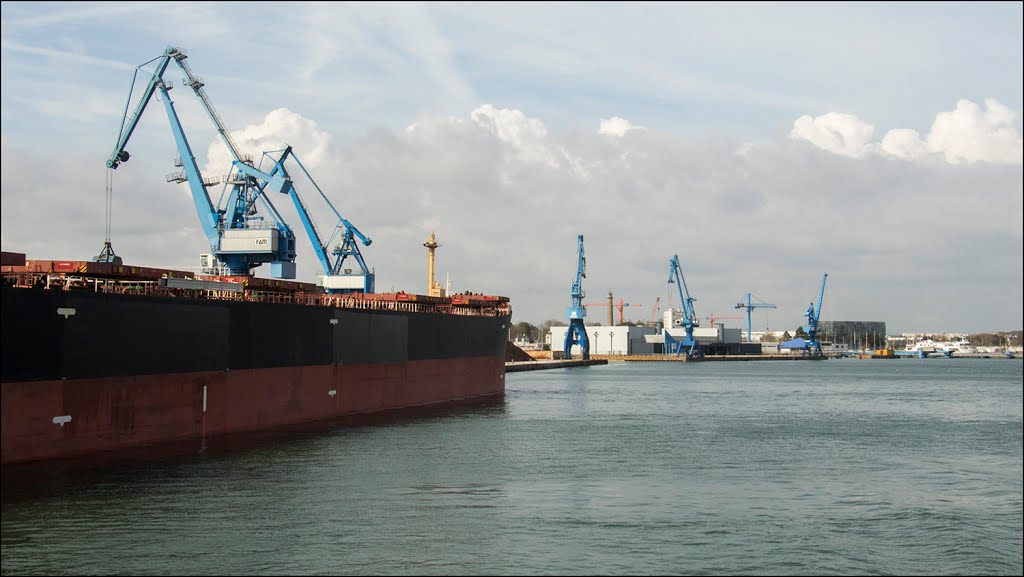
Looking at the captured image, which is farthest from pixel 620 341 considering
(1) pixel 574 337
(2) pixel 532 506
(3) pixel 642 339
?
(2) pixel 532 506

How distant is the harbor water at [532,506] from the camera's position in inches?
635

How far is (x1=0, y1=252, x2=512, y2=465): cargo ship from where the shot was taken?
2312 cm

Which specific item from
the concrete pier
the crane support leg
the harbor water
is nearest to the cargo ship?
the harbor water

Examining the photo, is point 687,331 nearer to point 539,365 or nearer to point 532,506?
point 539,365

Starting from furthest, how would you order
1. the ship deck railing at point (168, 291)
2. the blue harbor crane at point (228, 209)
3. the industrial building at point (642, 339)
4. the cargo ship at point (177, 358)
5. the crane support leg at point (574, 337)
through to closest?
the industrial building at point (642, 339) → the crane support leg at point (574, 337) → the blue harbor crane at point (228, 209) → the ship deck railing at point (168, 291) → the cargo ship at point (177, 358)

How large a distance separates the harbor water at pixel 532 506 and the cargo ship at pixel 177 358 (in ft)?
5.11

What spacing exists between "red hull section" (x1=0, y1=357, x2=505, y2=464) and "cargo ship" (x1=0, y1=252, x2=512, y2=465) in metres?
0.04

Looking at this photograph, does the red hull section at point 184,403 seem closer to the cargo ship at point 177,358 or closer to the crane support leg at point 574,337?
the cargo ship at point 177,358

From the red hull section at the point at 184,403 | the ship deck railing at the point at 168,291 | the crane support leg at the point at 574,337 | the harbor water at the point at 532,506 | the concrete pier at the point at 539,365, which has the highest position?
the ship deck railing at the point at 168,291

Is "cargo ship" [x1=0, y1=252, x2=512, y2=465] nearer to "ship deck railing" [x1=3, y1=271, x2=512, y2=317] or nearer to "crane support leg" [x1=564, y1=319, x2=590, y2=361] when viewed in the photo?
"ship deck railing" [x1=3, y1=271, x2=512, y2=317]

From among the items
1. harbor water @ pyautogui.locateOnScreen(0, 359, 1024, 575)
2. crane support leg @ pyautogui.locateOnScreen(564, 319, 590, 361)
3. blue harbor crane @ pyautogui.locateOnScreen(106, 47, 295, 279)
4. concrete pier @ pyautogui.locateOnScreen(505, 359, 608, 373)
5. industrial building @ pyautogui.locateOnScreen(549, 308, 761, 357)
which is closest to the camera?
harbor water @ pyautogui.locateOnScreen(0, 359, 1024, 575)

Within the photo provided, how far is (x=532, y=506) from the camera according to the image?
20.3 meters

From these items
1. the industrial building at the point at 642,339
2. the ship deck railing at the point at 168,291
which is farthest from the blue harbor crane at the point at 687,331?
the ship deck railing at the point at 168,291

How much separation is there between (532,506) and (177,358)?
46.0ft
